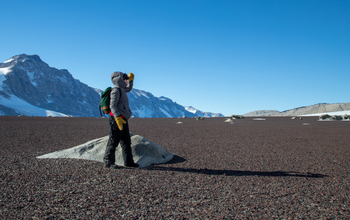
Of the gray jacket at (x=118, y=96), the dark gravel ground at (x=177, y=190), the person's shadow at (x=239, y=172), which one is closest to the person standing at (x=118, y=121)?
the gray jacket at (x=118, y=96)

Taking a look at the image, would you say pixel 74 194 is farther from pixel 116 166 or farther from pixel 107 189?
pixel 116 166

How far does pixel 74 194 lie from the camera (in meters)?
4.02

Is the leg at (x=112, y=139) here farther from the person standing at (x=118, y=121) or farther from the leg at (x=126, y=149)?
the leg at (x=126, y=149)

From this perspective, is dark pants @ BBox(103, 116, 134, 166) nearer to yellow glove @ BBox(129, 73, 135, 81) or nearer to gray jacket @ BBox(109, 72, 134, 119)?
gray jacket @ BBox(109, 72, 134, 119)

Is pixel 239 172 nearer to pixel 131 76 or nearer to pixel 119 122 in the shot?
pixel 119 122

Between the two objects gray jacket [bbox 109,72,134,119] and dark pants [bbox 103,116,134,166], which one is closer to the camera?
gray jacket [bbox 109,72,134,119]

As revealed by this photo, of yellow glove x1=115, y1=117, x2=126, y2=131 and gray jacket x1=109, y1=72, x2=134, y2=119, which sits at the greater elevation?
gray jacket x1=109, y1=72, x2=134, y2=119

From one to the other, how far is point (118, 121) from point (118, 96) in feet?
2.12

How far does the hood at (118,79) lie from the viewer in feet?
19.5

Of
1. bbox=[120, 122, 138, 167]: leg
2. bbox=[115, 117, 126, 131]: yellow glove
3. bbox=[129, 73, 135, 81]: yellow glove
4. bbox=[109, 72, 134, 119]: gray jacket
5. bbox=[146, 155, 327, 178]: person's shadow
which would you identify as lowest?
bbox=[146, 155, 327, 178]: person's shadow

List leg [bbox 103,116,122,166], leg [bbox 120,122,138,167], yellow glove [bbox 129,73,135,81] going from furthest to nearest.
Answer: yellow glove [bbox 129,73,135,81] → leg [bbox 120,122,138,167] → leg [bbox 103,116,122,166]

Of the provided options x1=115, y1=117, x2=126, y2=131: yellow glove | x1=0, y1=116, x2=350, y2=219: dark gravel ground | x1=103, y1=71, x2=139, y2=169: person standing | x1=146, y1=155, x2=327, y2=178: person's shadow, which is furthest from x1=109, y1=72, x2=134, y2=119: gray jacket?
x1=146, y1=155, x2=327, y2=178: person's shadow

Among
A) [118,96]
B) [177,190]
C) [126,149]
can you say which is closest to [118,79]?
[118,96]

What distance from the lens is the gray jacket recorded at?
5.60 metres
